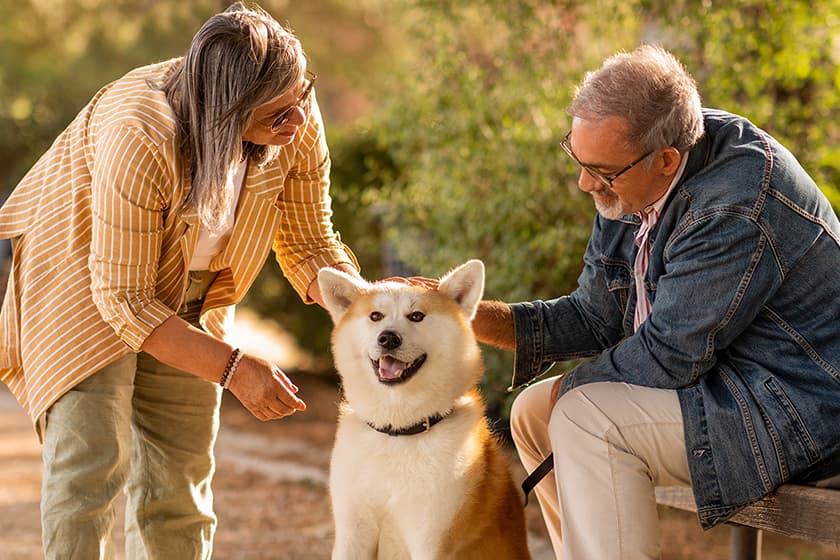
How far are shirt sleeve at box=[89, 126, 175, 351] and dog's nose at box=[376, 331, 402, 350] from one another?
577mm

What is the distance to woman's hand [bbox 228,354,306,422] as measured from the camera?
267cm

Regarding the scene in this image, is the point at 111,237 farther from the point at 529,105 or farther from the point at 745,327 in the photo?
the point at 529,105

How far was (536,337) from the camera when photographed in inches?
124

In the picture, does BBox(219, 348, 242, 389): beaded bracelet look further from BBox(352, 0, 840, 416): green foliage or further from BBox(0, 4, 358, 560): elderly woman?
BBox(352, 0, 840, 416): green foliage

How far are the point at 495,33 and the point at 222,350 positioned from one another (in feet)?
12.2

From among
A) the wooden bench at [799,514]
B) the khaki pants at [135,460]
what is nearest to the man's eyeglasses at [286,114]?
the khaki pants at [135,460]

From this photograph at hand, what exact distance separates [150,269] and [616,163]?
4.26 feet

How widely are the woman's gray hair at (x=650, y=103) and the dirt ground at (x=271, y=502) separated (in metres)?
1.38

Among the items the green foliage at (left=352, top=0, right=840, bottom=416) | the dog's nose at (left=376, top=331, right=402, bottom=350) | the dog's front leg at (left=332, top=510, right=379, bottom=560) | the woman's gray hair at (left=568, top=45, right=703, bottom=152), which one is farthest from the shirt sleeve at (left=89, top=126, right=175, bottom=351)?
the green foliage at (left=352, top=0, right=840, bottom=416)

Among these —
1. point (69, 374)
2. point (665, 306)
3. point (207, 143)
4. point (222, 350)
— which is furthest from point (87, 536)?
point (665, 306)

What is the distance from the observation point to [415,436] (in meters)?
2.80

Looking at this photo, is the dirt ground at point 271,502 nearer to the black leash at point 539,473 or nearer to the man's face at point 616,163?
the black leash at point 539,473

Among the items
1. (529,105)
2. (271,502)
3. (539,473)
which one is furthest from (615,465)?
(271,502)

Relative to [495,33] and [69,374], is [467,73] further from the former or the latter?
[69,374]
